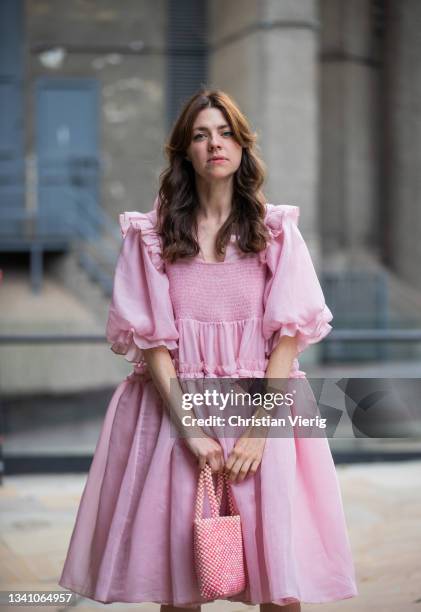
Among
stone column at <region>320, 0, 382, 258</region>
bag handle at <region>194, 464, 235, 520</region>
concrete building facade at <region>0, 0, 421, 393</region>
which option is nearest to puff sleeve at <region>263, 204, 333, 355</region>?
bag handle at <region>194, 464, 235, 520</region>

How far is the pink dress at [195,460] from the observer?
2.41 metres

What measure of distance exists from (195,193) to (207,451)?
71cm

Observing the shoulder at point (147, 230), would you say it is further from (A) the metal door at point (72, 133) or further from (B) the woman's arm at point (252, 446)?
(A) the metal door at point (72, 133)

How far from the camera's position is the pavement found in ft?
12.2

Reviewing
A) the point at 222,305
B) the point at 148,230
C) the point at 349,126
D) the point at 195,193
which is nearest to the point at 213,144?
the point at 195,193

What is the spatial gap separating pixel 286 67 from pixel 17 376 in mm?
6358

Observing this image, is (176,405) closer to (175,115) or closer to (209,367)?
(209,367)

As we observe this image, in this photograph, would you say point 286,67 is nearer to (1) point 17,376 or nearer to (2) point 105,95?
(2) point 105,95

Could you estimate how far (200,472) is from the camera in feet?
7.92

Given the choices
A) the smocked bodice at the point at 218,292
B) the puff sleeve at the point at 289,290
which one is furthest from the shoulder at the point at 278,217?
the smocked bodice at the point at 218,292

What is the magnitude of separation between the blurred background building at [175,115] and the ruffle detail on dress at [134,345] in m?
8.56

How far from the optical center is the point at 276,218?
2.57 meters

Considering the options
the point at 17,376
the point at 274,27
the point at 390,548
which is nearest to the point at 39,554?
the point at 390,548
